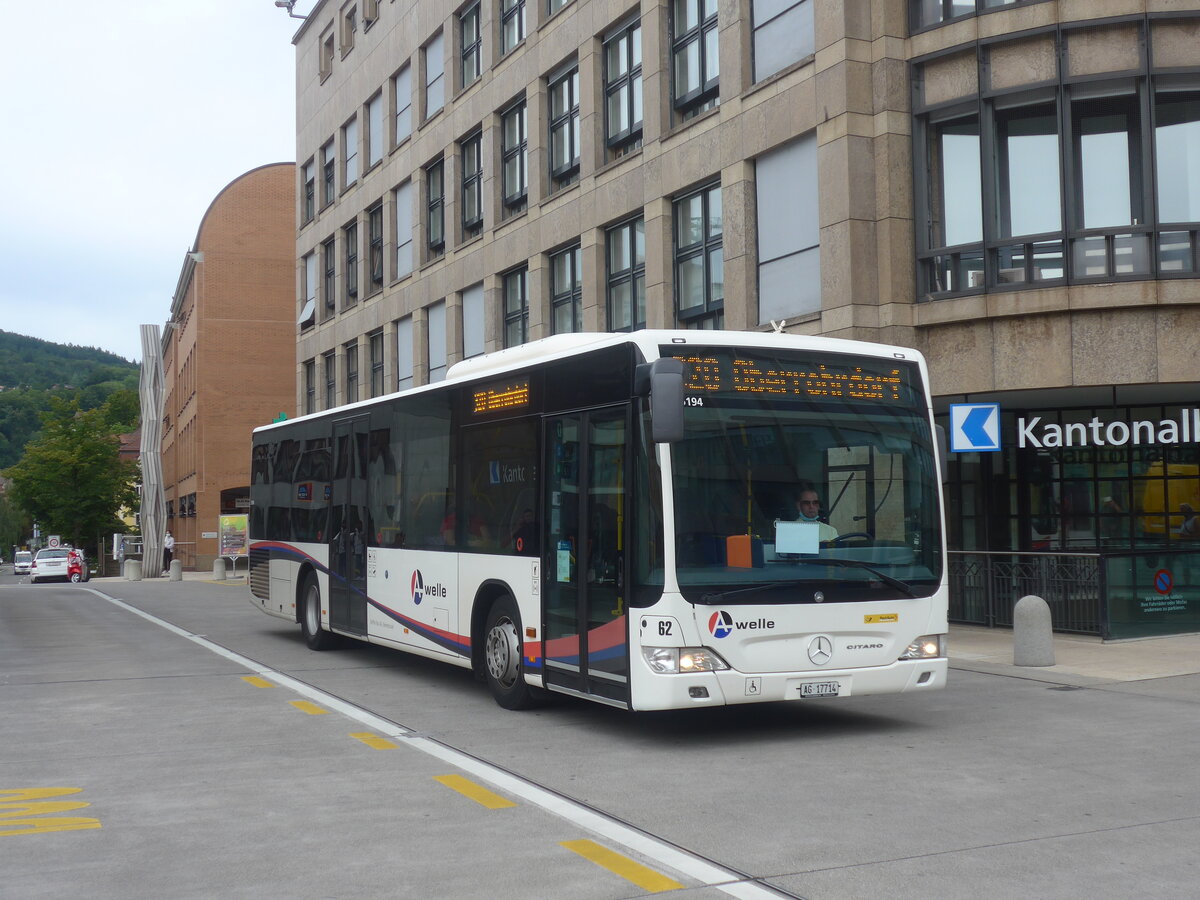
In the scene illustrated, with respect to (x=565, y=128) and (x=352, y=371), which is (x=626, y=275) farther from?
(x=352, y=371)

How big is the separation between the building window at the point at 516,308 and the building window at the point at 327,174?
14.4m

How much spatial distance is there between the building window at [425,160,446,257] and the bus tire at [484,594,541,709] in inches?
953

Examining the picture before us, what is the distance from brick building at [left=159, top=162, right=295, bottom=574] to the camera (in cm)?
6316

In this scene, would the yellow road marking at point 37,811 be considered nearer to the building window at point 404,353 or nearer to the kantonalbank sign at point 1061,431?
the kantonalbank sign at point 1061,431

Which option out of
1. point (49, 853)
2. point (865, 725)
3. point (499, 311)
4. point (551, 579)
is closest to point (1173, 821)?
point (865, 725)

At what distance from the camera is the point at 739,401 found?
31.0 ft

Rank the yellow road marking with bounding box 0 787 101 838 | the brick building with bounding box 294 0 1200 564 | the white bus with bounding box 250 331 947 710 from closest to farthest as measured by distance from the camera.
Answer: the yellow road marking with bounding box 0 787 101 838, the white bus with bounding box 250 331 947 710, the brick building with bounding box 294 0 1200 564

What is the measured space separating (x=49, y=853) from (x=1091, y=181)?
16174mm

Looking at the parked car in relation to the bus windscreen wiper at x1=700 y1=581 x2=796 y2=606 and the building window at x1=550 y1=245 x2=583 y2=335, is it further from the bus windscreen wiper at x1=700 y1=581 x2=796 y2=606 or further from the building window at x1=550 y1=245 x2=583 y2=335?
the bus windscreen wiper at x1=700 y1=581 x2=796 y2=606

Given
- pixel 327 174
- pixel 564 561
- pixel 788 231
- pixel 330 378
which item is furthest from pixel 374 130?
pixel 564 561

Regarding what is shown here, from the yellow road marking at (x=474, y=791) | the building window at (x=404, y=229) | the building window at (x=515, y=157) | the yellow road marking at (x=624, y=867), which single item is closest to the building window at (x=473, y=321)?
the building window at (x=515, y=157)

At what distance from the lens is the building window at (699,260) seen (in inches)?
890

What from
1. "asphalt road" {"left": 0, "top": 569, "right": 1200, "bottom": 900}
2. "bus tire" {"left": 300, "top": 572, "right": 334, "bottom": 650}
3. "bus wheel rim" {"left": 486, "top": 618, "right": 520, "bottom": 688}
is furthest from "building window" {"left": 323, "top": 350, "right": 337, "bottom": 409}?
"bus wheel rim" {"left": 486, "top": 618, "right": 520, "bottom": 688}

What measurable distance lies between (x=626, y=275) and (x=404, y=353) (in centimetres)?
1271
